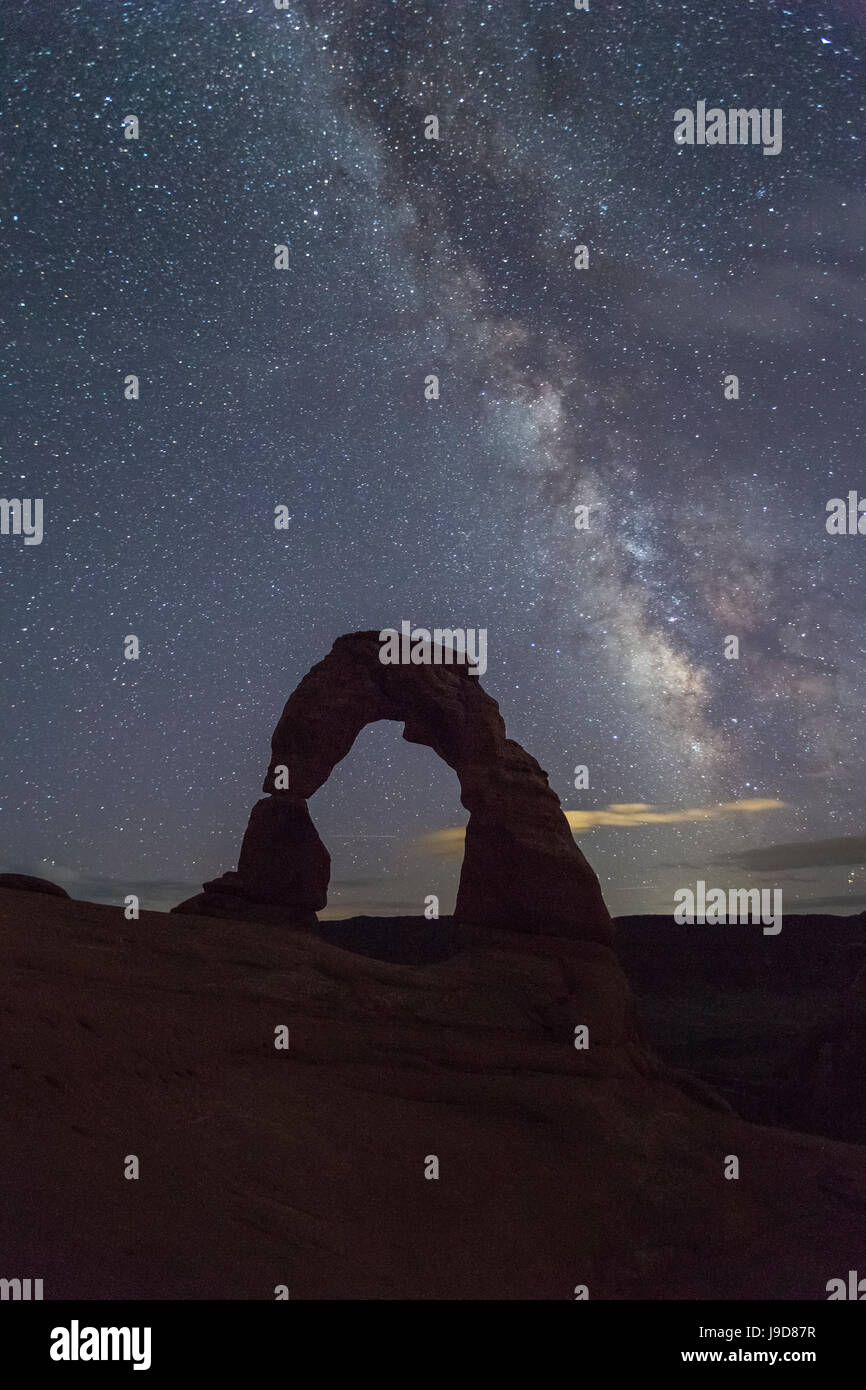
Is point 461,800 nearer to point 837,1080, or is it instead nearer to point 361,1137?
point 361,1137

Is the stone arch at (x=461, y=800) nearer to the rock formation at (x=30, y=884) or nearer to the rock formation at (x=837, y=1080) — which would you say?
the rock formation at (x=30, y=884)

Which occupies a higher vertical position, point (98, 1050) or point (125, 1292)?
point (98, 1050)

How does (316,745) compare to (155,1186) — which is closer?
(155,1186)

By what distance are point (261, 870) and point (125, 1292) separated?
618 inches

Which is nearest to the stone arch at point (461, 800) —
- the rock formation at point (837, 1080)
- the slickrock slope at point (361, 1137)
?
the slickrock slope at point (361, 1137)

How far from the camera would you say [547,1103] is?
16.9 metres

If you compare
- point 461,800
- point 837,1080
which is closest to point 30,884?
point 461,800

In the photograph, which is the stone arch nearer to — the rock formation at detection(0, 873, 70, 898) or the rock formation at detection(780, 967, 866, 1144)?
the rock formation at detection(0, 873, 70, 898)

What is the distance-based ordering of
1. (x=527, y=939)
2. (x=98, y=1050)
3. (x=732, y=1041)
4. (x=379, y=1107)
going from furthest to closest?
(x=732, y=1041) < (x=527, y=939) < (x=379, y=1107) < (x=98, y=1050)

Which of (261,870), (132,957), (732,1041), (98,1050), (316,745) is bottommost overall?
(732,1041)

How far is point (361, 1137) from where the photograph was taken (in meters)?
13.4

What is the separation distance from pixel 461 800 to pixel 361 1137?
11.2 meters
